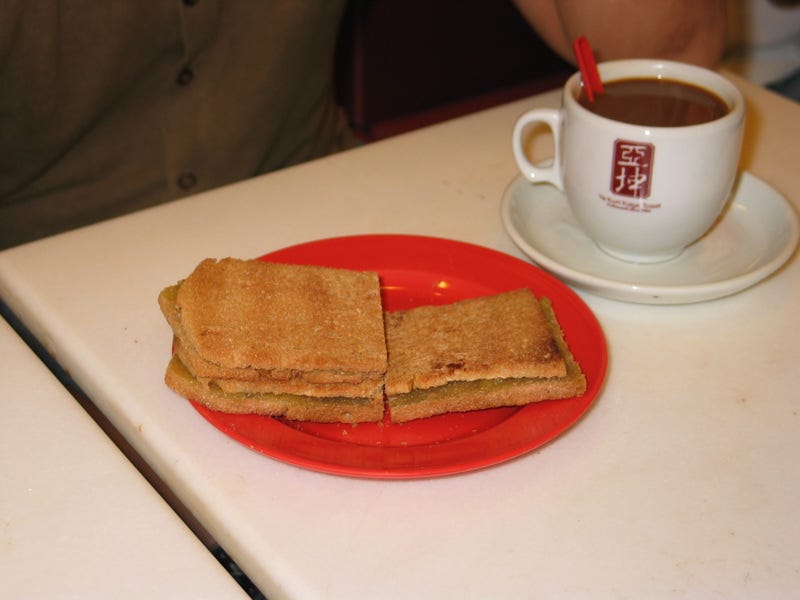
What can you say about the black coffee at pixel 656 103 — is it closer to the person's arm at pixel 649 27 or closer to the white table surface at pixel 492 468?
the white table surface at pixel 492 468

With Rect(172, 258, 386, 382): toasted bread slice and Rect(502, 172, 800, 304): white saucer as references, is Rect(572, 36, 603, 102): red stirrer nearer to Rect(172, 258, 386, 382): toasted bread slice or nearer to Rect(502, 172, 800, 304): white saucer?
Rect(502, 172, 800, 304): white saucer

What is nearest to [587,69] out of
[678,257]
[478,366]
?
[678,257]

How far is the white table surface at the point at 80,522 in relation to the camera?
0.52 meters

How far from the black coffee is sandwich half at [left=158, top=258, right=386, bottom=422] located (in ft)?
0.99

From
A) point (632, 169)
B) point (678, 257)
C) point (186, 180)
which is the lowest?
point (186, 180)

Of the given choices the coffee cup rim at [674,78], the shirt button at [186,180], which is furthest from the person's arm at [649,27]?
the shirt button at [186,180]

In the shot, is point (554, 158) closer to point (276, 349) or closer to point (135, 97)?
point (276, 349)

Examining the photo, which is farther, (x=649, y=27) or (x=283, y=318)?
(x=649, y=27)

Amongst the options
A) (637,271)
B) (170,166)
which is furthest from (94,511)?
(170,166)

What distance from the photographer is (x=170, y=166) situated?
119 cm

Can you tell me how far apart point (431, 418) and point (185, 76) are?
0.73m

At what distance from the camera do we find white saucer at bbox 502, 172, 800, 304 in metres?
0.75

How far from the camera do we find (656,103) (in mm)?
791

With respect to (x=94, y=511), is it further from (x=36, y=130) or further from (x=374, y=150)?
(x=36, y=130)
